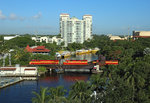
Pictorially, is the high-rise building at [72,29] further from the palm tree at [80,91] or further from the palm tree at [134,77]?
the palm tree at [80,91]

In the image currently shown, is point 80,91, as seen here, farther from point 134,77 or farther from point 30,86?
point 30,86

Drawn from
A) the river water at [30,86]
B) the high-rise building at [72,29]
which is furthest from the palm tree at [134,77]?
the high-rise building at [72,29]

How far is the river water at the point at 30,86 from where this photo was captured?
3731 cm

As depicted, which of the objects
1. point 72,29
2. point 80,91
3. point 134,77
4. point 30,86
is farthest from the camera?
point 72,29

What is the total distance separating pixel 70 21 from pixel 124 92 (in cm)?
13389

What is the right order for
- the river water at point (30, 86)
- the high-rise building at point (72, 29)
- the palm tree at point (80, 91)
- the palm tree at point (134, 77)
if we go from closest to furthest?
the palm tree at point (80, 91) < the palm tree at point (134, 77) < the river water at point (30, 86) < the high-rise building at point (72, 29)

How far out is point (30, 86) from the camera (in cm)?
4553

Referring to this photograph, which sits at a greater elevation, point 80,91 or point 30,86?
point 80,91

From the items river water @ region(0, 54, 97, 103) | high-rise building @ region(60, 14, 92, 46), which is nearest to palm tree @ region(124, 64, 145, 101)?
river water @ region(0, 54, 97, 103)

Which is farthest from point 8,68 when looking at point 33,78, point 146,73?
point 146,73

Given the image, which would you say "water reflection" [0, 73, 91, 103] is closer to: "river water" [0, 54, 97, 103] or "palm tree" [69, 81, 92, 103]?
"river water" [0, 54, 97, 103]

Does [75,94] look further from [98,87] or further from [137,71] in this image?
[137,71]

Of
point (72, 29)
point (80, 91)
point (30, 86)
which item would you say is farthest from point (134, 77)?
point (72, 29)

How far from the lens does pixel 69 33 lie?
155250 millimetres
